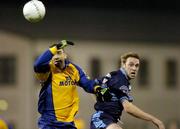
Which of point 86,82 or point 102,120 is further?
point 102,120

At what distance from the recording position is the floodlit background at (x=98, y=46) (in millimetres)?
49812

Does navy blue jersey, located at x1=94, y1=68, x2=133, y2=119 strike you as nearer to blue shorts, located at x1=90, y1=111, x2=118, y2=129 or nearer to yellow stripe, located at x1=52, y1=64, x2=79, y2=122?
blue shorts, located at x1=90, y1=111, x2=118, y2=129

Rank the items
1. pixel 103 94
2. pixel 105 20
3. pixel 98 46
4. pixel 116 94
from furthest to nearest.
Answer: pixel 105 20, pixel 98 46, pixel 116 94, pixel 103 94

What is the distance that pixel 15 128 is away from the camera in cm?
4781

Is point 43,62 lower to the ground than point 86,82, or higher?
higher

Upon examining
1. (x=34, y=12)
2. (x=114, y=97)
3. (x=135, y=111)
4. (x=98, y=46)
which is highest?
(x=98, y=46)

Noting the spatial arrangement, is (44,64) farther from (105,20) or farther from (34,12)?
(105,20)

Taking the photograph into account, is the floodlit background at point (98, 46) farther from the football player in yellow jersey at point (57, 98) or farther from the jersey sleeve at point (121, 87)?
the football player in yellow jersey at point (57, 98)

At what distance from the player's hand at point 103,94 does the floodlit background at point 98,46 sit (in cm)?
3686

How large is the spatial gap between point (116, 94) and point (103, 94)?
24 cm

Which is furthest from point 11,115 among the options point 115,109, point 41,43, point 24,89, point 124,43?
point 115,109

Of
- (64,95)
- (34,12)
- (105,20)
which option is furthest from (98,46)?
(64,95)

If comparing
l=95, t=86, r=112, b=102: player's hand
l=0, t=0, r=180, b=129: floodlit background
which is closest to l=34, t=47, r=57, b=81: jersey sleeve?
l=95, t=86, r=112, b=102: player's hand

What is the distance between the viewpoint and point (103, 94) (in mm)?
11586
